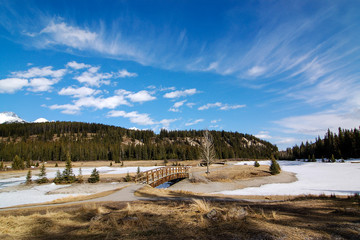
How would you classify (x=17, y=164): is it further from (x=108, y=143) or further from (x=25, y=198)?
(x=108, y=143)

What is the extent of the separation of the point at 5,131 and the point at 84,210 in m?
197

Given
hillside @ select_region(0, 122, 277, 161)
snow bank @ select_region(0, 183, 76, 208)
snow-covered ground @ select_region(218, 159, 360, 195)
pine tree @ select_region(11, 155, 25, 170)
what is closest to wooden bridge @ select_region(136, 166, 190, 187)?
snow-covered ground @ select_region(218, 159, 360, 195)

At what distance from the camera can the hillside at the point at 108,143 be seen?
340 feet

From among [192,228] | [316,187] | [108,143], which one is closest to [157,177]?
[316,187]

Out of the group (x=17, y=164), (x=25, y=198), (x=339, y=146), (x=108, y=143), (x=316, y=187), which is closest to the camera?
(x=25, y=198)

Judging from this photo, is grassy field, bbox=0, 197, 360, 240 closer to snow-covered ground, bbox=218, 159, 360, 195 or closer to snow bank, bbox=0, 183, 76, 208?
snow bank, bbox=0, 183, 76, 208

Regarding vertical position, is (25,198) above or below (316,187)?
above

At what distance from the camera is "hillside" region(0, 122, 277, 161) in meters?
104

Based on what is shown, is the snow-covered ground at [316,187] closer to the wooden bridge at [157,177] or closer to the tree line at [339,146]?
the wooden bridge at [157,177]

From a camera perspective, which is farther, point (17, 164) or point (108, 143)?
point (108, 143)

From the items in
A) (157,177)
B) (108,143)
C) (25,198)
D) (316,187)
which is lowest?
(316,187)

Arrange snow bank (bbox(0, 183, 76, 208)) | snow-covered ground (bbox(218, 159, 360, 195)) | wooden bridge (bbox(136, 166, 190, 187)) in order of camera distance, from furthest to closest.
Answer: wooden bridge (bbox(136, 166, 190, 187)) < snow-covered ground (bbox(218, 159, 360, 195)) < snow bank (bbox(0, 183, 76, 208))

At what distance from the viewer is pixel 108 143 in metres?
→ 135

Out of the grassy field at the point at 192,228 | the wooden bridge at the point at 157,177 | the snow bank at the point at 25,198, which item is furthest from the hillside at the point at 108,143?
the grassy field at the point at 192,228
